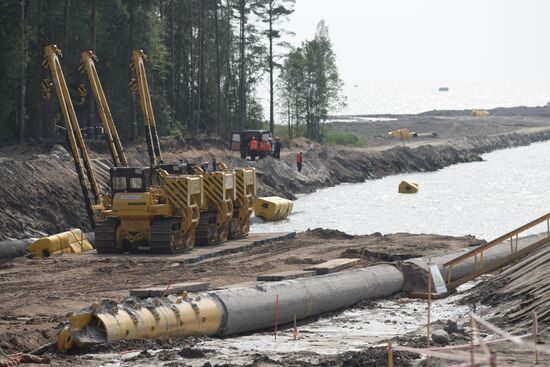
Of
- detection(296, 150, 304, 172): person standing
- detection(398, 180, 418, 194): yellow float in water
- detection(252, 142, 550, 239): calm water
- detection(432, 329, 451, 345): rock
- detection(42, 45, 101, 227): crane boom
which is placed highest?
detection(42, 45, 101, 227): crane boom

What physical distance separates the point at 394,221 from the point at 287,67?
5832cm

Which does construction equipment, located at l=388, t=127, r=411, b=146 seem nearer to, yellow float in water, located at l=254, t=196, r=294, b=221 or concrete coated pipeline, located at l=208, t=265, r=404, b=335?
yellow float in water, located at l=254, t=196, r=294, b=221

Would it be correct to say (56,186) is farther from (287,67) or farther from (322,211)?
(287,67)

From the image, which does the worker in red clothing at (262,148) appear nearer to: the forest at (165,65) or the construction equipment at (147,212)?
the forest at (165,65)

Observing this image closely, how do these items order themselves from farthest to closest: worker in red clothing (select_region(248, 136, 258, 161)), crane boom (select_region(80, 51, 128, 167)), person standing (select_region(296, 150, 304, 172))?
person standing (select_region(296, 150, 304, 172)) → worker in red clothing (select_region(248, 136, 258, 161)) → crane boom (select_region(80, 51, 128, 167))

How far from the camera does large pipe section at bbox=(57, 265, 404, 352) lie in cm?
2116

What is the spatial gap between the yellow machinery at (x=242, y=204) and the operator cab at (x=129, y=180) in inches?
248

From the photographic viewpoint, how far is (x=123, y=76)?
7838cm

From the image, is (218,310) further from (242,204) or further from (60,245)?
(242,204)

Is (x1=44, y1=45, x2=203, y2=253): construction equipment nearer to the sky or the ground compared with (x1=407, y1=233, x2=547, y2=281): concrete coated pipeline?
nearer to the sky

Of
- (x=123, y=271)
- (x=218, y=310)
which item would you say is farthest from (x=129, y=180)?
(x=218, y=310)

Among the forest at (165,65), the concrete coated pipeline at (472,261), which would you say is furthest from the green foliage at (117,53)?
the concrete coated pipeline at (472,261)

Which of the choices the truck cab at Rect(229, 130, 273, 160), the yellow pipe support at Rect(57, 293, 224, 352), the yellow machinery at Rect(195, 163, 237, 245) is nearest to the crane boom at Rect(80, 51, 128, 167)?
the yellow machinery at Rect(195, 163, 237, 245)

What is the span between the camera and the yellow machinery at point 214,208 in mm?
41688
